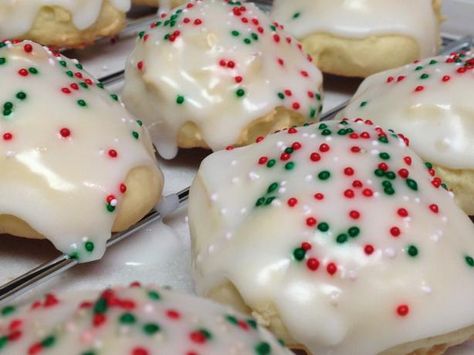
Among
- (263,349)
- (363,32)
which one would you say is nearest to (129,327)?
(263,349)

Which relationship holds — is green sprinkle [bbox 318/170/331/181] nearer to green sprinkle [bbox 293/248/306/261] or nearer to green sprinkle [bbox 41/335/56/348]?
green sprinkle [bbox 293/248/306/261]

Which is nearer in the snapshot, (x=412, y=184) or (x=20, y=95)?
(x=412, y=184)

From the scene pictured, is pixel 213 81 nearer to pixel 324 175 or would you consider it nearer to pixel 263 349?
pixel 324 175

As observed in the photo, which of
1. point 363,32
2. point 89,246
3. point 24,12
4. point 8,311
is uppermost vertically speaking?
point 8,311

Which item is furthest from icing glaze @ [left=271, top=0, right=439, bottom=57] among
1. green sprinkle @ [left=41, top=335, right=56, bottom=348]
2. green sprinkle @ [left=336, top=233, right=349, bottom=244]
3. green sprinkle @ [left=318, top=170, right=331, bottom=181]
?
green sprinkle @ [left=41, top=335, right=56, bottom=348]

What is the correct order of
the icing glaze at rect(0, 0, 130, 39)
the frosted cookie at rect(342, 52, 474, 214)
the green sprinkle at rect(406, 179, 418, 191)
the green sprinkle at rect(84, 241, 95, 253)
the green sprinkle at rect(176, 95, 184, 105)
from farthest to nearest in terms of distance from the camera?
the icing glaze at rect(0, 0, 130, 39) < the green sprinkle at rect(176, 95, 184, 105) < the frosted cookie at rect(342, 52, 474, 214) < the green sprinkle at rect(84, 241, 95, 253) < the green sprinkle at rect(406, 179, 418, 191)

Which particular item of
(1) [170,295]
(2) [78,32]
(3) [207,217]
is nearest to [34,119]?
(3) [207,217]

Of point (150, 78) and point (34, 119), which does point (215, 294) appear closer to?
point (34, 119)

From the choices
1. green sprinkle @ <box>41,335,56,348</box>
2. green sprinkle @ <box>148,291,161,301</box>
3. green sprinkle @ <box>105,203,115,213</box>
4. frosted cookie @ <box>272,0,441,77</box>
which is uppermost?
green sprinkle @ <box>41,335,56,348</box>
